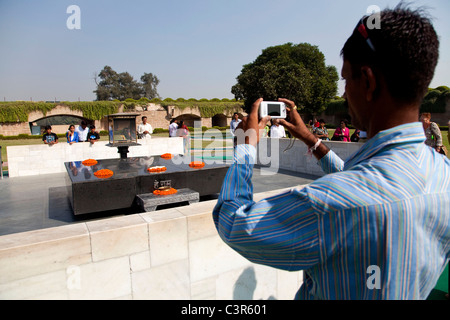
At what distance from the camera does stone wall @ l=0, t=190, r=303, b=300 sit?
191 cm

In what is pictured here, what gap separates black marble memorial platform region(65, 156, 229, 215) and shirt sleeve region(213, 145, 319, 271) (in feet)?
15.6

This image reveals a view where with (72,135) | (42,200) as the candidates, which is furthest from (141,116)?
(42,200)

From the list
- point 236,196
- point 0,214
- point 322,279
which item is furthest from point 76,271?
point 0,214

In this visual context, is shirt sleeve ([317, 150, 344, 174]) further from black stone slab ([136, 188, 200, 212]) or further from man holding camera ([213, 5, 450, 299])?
black stone slab ([136, 188, 200, 212])

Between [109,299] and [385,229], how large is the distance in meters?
2.04

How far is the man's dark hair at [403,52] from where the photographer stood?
80 cm

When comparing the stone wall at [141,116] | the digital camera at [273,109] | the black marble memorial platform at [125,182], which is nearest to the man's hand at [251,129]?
the digital camera at [273,109]

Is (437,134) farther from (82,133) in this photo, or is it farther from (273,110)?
(82,133)

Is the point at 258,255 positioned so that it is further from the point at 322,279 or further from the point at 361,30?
the point at 361,30

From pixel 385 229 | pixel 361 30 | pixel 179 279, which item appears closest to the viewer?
pixel 385 229

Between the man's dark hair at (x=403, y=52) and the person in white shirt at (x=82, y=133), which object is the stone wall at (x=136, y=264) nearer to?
the man's dark hair at (x=403, y=52)

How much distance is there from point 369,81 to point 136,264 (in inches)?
79.7

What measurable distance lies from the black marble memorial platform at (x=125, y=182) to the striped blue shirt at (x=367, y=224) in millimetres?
4868

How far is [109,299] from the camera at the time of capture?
215 centimetres
